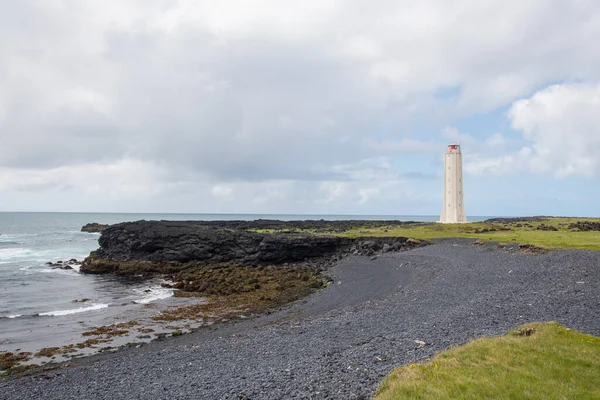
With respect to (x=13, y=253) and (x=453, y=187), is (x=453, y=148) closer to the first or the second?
(x=453, y=187)

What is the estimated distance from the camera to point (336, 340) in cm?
1608

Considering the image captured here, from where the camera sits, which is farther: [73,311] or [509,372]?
[73,311]

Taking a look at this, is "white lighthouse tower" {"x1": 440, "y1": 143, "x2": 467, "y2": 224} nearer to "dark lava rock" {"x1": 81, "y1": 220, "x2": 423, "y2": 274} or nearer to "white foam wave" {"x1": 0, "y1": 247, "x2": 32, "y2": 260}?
"dark lava rock" {"x1": 81, "y1": 220, "x2": 423, "y2": 274}

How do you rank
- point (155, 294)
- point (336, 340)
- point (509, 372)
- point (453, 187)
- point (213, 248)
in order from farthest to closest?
point (453, 187) < point (213, 248) < point (155, 294) < point (336, 340) < point (509, 372)

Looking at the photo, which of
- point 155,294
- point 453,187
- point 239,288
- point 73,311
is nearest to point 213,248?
point 155,294

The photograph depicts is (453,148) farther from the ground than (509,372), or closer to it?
farther from the ground

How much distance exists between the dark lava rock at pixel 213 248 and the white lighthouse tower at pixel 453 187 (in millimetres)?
25375

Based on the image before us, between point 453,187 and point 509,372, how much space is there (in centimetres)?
6873

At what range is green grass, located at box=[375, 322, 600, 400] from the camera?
26.9 feet

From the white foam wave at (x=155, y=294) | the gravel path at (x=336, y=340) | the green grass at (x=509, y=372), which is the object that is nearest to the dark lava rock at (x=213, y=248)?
the white foam wave at (x=155, y=294)

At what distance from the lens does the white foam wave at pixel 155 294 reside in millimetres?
32062

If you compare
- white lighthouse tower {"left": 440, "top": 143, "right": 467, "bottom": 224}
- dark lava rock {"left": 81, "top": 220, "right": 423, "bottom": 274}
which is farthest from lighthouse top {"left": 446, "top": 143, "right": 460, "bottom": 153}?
dark lava rock {"left": 81, "top": 220, "right": 423, "bottom": 274}

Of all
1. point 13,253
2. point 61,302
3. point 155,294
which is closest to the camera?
point 61,302

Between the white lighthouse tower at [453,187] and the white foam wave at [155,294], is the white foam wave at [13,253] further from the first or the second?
the white lighthouse tower at [453,187]
